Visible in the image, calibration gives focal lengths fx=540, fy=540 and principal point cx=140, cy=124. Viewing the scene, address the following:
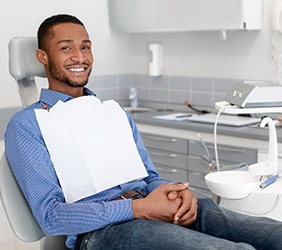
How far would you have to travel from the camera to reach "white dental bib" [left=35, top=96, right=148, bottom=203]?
6.38 ft


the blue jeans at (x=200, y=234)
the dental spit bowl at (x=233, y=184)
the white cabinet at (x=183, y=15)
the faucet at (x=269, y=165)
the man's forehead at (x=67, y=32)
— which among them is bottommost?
the blue jeans at (x=200, y=234)

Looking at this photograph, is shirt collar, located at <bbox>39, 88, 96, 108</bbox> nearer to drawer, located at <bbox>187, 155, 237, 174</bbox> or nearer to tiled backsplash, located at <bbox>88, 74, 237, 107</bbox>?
drawer, located at <bbox>187, 155, 237, 174</bbox>

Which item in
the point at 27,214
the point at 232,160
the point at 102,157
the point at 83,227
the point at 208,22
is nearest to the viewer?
the point at 83,227

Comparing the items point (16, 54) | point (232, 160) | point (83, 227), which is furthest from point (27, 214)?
point (232, 160)

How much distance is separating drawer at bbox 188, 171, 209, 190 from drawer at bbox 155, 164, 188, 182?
0.04 meters

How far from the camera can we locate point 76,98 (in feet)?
7.03

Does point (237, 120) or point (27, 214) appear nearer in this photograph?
point (27, 214)

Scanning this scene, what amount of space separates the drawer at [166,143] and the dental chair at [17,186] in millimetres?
1352

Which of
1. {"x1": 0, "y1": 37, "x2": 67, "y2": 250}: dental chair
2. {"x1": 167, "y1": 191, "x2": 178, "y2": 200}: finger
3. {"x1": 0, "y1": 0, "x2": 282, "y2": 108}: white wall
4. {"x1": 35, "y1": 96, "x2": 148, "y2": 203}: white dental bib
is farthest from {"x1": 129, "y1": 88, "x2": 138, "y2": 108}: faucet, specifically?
{"x1": 167, "y1": 191, "x2": 178, "y2": 200}: finger

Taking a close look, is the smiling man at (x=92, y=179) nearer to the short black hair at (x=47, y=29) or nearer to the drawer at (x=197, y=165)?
the short black hair at (x=47, y=29)

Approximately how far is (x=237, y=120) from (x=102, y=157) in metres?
1.56

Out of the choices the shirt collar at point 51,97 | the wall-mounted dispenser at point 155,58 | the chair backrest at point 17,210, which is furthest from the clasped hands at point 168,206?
the wall-mounted dispenser at point 155,58

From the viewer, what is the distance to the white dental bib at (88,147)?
6.38ft

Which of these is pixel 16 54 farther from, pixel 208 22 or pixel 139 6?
pixel 139 6
